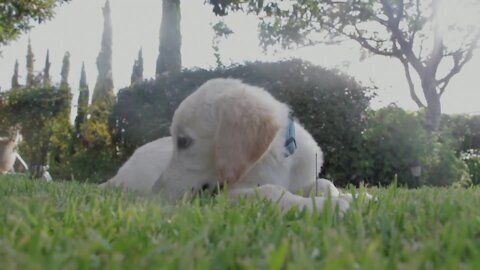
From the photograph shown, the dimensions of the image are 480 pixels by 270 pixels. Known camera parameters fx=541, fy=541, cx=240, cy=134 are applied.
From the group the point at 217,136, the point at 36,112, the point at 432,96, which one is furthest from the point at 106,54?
the point at 217,136

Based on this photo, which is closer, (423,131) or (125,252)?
(125,252)

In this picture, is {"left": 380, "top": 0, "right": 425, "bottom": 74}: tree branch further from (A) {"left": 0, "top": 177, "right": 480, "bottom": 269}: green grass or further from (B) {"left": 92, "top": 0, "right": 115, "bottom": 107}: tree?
(B) {"left": 92, "top": 0, "right": 115, "bottom": 107}: tree

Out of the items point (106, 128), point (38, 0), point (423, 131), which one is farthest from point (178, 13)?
point (423, 131)

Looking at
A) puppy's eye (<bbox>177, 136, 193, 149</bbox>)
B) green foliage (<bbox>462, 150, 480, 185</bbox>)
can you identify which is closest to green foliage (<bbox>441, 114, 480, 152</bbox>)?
green foliage (<bbox>462, 150, 480, 185</bbox>)

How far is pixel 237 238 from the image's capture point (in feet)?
4.82

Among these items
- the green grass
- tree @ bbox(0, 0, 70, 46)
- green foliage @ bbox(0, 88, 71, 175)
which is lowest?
the green grass

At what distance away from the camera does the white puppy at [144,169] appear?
434 cm

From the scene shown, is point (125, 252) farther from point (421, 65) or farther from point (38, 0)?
point (421, 65)

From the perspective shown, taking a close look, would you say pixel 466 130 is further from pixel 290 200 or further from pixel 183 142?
pixel 290 200

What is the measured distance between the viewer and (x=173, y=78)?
10.2 metres

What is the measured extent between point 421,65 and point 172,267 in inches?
773

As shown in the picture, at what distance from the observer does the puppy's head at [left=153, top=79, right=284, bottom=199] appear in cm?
332

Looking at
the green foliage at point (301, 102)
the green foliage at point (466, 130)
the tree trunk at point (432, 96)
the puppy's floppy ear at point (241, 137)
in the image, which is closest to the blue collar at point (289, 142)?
the puppy's floppy ear at point (241, 137)

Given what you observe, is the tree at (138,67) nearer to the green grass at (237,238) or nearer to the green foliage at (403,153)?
the green foliage at (403,153)
